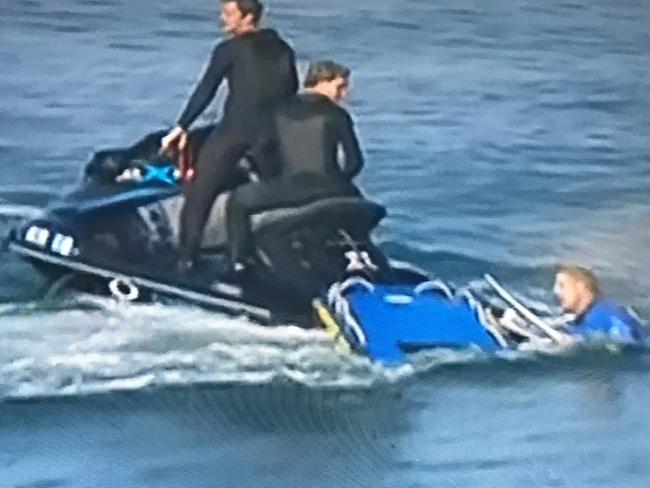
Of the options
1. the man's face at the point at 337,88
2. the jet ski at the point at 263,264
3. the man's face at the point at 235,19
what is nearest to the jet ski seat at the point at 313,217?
the jet ski at the point at 263,264

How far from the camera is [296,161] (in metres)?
2.13

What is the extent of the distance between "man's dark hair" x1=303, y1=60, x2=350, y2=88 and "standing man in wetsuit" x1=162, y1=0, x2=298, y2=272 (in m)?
0.02

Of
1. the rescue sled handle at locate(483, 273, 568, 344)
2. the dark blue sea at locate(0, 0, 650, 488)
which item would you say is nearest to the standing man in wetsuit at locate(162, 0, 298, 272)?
the dark blue sea at locate(0, 0, 650, 488)

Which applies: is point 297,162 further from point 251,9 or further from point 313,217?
point 251,9

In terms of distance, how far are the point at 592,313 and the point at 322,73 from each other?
0.42 meters

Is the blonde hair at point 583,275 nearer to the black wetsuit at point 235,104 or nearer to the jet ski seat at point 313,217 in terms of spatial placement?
the jet ski seat at point 313,217

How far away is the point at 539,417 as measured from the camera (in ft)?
6.63

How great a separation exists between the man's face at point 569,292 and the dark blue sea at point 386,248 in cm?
3

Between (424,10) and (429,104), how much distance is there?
0.14 m

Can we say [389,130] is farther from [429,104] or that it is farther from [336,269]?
[336,269]

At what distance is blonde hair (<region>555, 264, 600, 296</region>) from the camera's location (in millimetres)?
2172

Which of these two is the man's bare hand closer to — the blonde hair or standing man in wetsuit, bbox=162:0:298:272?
standing man in wetsuit, bbox=162:0:298:272

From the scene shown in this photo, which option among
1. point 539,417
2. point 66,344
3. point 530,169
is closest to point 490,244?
point 530,169

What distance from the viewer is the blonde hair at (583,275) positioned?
7.13ft
